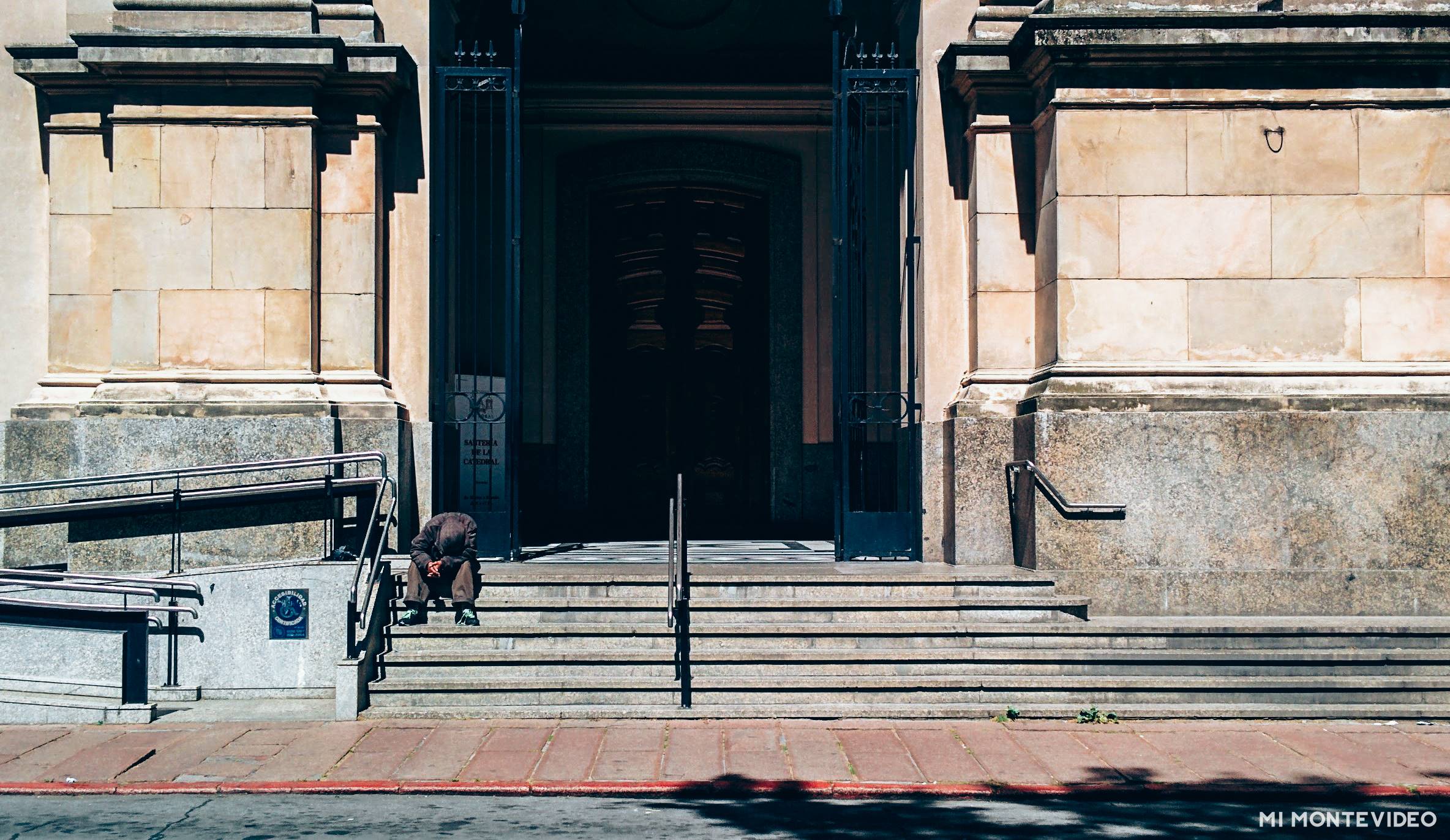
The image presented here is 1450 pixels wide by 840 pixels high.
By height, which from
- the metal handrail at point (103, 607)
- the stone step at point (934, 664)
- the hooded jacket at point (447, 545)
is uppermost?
the hooded jacket at point (447, 545)

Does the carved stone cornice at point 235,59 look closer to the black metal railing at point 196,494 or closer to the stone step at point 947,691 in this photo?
the black metal railing at point 196,494

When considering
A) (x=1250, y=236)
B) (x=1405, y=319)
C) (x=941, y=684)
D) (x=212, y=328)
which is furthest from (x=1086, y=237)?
(x=212, y=328)

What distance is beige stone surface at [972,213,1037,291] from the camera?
40.5ft

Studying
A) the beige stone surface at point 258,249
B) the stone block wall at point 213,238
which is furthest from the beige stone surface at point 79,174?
the beige stone surface at point 258,249

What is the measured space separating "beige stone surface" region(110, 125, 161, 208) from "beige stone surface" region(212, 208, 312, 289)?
1.87ft

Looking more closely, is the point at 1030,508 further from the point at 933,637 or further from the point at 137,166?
the point at 137,166

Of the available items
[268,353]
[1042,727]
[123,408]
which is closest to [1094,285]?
[1042,727]

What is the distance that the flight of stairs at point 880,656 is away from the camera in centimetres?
995

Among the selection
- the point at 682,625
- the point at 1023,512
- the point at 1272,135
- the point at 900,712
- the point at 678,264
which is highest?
the point at 1272,135

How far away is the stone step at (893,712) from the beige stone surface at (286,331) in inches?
135

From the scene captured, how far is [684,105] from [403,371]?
19.5 feet

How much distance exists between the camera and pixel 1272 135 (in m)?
11.6

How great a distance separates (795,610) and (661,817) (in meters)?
3.61

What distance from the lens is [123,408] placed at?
457 inches
